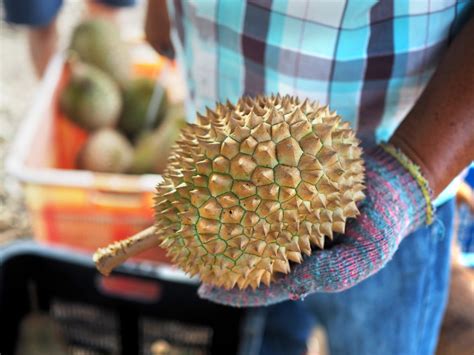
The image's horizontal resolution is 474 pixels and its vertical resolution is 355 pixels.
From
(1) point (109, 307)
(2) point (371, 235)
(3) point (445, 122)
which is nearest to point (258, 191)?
(2) point (371, 235)

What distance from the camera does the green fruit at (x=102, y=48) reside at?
2402 mm

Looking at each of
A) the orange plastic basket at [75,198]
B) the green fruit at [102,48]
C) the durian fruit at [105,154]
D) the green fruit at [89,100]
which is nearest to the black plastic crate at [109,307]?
the orange plastic basket at [75,198]

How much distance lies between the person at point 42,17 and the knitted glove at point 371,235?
1.85 m

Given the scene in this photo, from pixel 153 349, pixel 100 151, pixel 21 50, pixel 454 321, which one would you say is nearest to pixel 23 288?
pixel 153 349

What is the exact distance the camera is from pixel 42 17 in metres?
2.46

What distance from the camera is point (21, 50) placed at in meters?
3.47

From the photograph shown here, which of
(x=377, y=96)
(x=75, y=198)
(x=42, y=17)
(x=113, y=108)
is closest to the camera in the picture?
(x=377, y=96)

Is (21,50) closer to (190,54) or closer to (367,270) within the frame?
(190,54)

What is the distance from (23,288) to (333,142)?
48.2 inches

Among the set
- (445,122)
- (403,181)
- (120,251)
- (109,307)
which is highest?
(445,122)

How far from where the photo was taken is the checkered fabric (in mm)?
1011

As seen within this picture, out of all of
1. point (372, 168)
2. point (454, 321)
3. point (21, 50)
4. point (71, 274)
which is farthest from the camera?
point (21, 50)

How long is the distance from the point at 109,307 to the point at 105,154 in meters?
0.63

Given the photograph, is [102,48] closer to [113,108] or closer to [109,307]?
[113,108]
